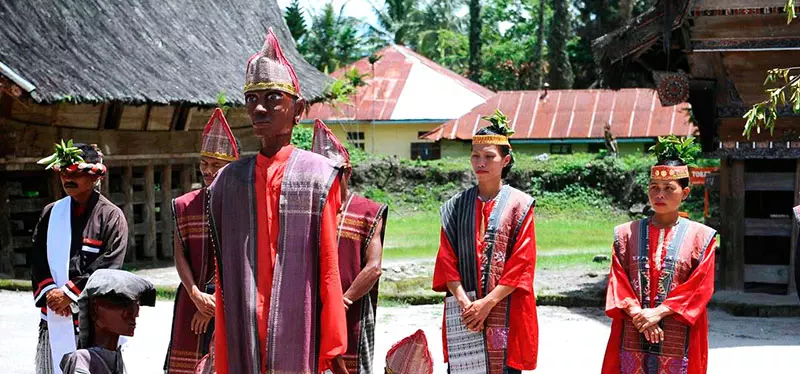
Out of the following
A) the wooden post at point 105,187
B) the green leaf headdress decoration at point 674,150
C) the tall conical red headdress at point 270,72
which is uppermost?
the tall conical red headdress at point 270,72

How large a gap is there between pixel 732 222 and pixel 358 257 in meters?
7.66

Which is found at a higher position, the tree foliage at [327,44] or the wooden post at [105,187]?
the tree foliage at [327,44]

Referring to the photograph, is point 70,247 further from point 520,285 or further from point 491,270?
point 520,285

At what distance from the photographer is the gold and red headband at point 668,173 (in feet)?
20.4

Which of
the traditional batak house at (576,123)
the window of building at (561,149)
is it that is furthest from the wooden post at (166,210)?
the window of building at (561,149)

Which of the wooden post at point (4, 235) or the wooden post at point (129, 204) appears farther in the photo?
the wooden post at point (129, 204)

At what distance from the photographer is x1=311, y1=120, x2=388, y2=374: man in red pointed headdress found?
6.13m

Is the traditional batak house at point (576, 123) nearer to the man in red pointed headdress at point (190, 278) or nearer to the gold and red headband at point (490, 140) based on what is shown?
the gold and red headband at point (490, 140)

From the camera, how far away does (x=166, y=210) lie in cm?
1822

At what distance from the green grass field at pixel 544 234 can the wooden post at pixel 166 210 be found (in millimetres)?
3716

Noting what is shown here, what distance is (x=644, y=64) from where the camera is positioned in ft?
43.7

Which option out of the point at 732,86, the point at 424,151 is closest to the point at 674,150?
the point at 732,86

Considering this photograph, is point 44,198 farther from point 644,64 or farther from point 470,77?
point 470,77

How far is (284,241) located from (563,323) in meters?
7.52
